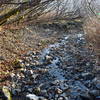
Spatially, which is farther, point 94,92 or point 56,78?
point 56,78

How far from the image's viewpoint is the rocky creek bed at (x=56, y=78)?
459 centimetres

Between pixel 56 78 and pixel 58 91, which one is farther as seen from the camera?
pixel 56 78

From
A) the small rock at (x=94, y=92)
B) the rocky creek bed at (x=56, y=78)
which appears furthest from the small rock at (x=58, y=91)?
the small rock at (x=94, y=92)

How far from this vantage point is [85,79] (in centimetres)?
539

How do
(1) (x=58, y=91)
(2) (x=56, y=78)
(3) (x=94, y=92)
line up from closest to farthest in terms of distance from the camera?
1. (3) (x=94, y=92)
2. (1) (x=58, y=91)
3. (2) (x=56, y=78)

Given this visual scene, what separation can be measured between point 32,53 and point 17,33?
2.52 m

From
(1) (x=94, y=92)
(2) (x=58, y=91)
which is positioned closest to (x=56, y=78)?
(2) (x=58, y=91)

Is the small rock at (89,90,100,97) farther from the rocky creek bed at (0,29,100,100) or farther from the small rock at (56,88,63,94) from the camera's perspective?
the small rock at (56,88,63,94)

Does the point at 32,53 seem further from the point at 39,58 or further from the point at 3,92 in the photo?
the point at 3,92

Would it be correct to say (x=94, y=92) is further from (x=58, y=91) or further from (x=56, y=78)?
(x=56, y=78)

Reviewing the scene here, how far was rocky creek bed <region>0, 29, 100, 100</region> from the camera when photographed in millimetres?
4590

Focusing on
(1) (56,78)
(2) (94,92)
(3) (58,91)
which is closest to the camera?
(2) (94,92)

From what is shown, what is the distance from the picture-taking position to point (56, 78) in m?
5.62

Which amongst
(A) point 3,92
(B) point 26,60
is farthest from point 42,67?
(A) point 3,92
